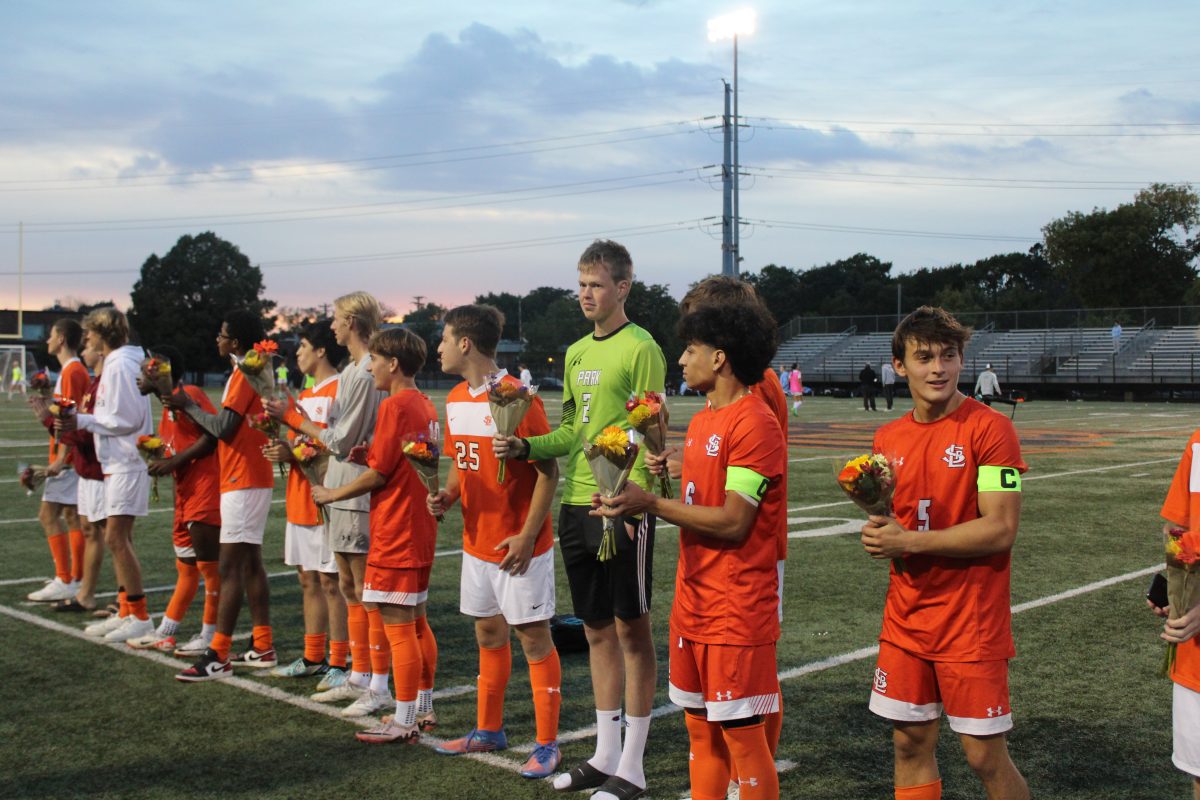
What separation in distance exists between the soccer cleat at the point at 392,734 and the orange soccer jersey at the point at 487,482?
3.33ft

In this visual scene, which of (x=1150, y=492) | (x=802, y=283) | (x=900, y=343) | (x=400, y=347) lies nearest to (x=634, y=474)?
(x=900, y=343)

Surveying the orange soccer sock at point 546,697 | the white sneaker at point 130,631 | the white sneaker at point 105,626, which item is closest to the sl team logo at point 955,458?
the orange soccer sock at point 546,697

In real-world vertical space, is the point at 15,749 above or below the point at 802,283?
below

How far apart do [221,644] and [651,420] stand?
4.01 meters

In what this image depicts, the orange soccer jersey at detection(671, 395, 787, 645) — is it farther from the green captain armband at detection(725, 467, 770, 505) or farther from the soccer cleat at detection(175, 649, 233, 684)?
the soccer cleat at detection(175, 649, 233, 684)

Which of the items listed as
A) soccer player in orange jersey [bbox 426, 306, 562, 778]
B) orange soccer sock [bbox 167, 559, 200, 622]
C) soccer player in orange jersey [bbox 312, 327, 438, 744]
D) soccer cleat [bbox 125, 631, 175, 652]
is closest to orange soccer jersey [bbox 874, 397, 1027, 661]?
soccer player in orange jersey [bbox 426, 306, 562, 778]

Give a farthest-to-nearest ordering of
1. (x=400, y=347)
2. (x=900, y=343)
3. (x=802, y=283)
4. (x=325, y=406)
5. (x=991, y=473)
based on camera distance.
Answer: (x=802, y=283) → (x=325, y=406) → (x=400, y=347) → (x=900, y=343) → (x=991, y=473)

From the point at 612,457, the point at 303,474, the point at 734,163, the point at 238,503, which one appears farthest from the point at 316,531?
the point at 734,163

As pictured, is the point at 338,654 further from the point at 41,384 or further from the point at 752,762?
the point at 41,384

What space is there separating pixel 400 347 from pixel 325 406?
3.20 ft

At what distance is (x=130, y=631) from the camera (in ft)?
24.7

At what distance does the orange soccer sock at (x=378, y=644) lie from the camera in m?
5.94

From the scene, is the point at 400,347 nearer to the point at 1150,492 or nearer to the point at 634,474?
the point at 634,474

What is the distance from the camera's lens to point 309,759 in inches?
208
